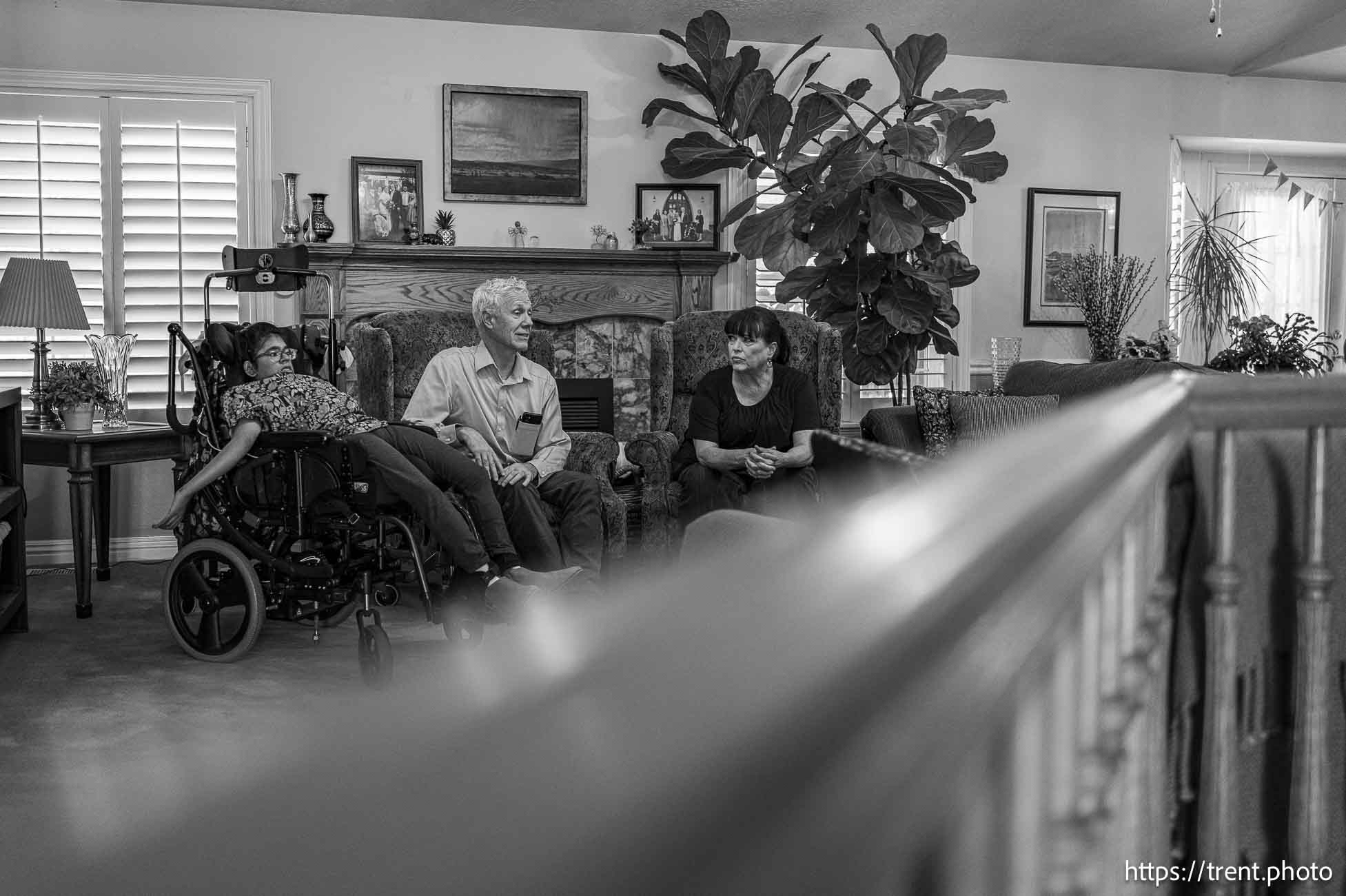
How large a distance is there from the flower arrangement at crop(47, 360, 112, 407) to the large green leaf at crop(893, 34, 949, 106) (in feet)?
13.1

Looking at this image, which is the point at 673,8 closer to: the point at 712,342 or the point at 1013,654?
the point at 712,342

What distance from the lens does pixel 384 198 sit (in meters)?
5.79

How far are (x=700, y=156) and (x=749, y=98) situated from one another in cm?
38

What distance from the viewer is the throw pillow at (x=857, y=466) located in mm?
1680

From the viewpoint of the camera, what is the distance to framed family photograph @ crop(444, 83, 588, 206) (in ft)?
19.3

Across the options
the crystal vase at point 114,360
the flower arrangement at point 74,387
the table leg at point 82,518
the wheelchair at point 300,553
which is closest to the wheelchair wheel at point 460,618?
the wheelchair at point 300,553

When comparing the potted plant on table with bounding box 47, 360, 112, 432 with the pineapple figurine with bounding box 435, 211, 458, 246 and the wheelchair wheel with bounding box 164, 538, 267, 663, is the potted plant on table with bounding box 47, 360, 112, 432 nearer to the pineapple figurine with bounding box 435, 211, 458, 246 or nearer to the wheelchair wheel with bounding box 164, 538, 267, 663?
the wheelchair wheel with bounding box 164, 538, 267, 663

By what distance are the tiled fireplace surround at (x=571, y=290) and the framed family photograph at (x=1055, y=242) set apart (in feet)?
6.56

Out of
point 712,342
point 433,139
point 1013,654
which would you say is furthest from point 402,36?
point 1013,654

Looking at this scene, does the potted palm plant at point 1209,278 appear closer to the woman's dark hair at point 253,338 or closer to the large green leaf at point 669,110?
the large green leaf at point 669,110

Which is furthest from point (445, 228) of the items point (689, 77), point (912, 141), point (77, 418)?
point (912, 141)

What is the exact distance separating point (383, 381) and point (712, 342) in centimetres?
147

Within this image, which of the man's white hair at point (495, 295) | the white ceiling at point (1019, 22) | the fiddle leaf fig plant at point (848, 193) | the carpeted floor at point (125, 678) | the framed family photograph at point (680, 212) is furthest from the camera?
the framed family photograph at point (680, 212)

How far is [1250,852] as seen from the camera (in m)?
1.28
